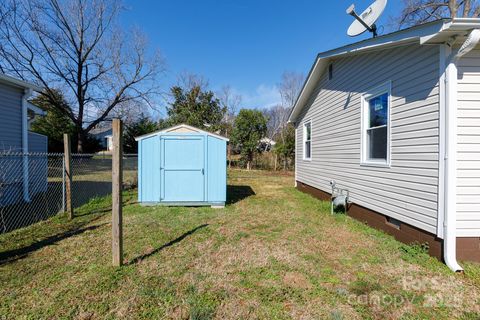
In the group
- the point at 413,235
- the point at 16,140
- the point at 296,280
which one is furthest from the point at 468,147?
the point at 16,140

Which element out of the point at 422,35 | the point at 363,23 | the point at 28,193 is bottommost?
the point at 28,193

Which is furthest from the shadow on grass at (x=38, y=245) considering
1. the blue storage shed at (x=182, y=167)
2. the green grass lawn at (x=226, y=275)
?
the blue storage shed at (x=182, y=167)

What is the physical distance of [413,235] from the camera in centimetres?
365

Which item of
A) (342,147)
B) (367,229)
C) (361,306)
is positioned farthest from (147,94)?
(361,306)

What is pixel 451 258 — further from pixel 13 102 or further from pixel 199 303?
pixel 13 102

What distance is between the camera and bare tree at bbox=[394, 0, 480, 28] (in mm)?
11336

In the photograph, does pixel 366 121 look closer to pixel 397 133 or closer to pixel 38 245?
pixel 397 133

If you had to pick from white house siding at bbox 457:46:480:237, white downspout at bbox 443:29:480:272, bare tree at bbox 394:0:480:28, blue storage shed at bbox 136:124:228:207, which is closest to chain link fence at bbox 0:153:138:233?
blue storage shed at bbox 136:124:228:207

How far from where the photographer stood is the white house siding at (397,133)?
3368 millimetres

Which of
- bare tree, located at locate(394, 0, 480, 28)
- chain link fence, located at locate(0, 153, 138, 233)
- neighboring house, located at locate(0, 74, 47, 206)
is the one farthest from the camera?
bare tree, located at locate(394, 0, 480, 28)

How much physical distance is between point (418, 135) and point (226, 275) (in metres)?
3.42

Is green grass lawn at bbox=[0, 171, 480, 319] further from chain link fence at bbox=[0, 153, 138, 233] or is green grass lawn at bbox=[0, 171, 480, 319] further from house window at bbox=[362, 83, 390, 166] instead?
house window at bbox=[362, 83, 390, 166]

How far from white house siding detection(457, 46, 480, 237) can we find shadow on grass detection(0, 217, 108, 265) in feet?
19.4

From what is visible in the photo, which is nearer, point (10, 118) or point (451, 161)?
point (451, 161)
